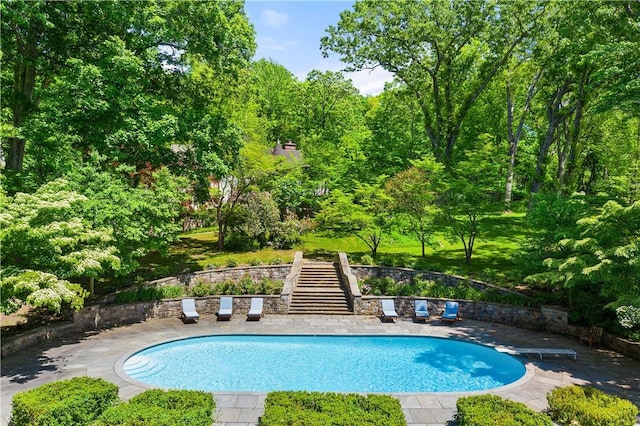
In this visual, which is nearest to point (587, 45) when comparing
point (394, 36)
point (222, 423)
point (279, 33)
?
point (394, 36)

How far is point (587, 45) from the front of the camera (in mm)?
22141

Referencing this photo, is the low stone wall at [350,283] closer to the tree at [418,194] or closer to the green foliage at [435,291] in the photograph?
the green foliage at [435,291]

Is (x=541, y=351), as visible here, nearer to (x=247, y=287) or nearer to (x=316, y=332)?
(x=316, y=332)

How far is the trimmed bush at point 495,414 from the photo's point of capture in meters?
8.48

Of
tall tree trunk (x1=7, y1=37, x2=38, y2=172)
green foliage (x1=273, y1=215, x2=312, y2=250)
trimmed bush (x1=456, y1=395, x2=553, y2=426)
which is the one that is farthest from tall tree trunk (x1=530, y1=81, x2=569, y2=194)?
tall tree trunk (x1=7, y1=37, x2=38, y2=172)

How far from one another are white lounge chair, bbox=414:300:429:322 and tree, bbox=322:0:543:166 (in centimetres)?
1657

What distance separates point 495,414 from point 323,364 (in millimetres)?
7178

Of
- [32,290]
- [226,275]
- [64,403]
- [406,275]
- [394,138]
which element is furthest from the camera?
[394,138]

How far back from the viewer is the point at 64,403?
28.3ft

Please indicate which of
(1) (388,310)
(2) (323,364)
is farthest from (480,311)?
(2) (323,364)

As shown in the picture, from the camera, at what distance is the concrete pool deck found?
1064 cm

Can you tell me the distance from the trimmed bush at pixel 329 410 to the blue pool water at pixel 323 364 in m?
3.07

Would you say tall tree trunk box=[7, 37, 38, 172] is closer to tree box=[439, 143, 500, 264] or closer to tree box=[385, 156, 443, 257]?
tree box=[385, 156, 443, 257]

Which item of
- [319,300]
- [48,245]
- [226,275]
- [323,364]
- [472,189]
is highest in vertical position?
[472,189]
